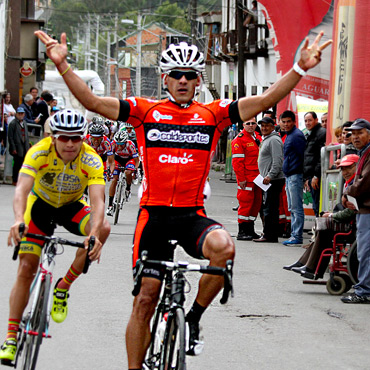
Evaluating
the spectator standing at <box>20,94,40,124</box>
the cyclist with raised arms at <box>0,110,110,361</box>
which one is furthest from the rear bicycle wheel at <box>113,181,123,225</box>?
the spectator standing at <box>20,94,40,124</box>

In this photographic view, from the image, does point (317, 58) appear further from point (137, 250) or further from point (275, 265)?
point (275, 265)

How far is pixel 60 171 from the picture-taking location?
684 centimetres

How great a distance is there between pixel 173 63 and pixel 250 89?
3791 cm

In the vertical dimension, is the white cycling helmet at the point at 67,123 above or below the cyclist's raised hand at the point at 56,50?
below

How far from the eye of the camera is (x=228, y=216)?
1992 centimetres

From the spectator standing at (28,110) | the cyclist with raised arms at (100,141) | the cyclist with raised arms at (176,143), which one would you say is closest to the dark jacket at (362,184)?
the cyclist with raised arms at (176,143)

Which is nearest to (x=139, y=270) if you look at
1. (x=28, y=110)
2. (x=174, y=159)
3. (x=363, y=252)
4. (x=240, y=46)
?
(x=174, y=159)

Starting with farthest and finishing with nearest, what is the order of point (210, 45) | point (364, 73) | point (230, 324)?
point (210, 45)
point (364, 73)
point (230, 324)

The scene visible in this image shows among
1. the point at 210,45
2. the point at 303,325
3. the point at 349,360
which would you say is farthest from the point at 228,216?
the point at 210,45

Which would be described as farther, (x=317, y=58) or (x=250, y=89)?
(x=250, y=89)

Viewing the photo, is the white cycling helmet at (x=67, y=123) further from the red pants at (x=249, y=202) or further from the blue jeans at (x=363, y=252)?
the red pants at (x=249, y=202)

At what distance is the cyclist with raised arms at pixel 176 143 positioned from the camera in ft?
19.8

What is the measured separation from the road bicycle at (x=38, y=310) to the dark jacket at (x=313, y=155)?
8.97m

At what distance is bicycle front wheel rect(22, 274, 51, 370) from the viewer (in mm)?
6039
